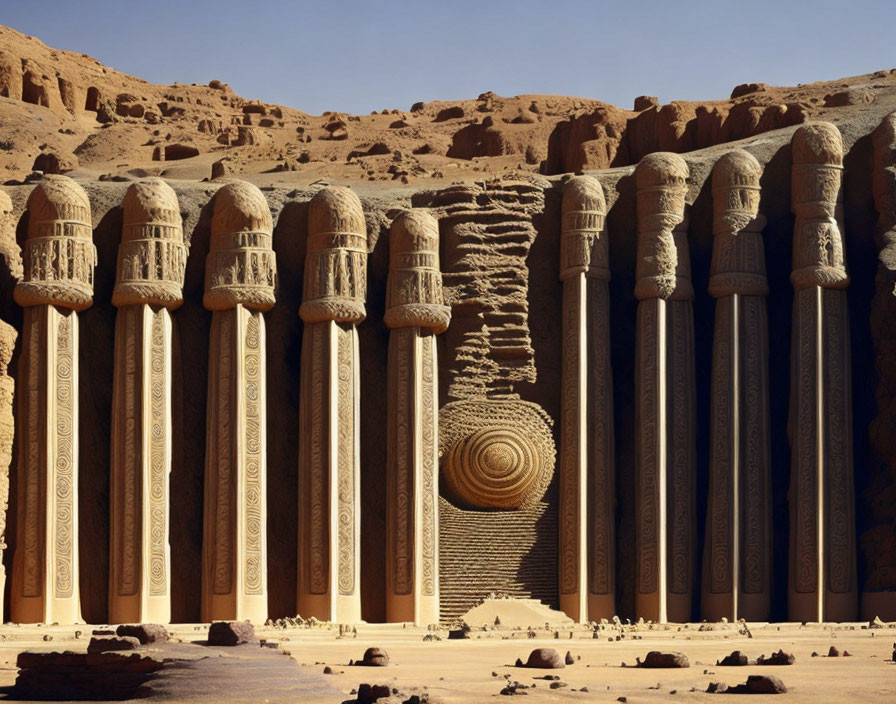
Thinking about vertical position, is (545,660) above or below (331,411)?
below

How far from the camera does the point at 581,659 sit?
63.9 ft

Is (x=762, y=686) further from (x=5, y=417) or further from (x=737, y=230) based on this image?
(x=737, y=230)

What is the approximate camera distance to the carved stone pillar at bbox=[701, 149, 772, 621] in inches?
1121

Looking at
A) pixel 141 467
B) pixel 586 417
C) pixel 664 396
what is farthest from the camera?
pixel 586 417

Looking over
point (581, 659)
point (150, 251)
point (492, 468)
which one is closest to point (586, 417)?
point (492, 468)

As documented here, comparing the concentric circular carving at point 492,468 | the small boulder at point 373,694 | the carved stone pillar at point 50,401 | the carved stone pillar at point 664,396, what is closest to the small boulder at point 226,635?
the small boulder at point 373,694

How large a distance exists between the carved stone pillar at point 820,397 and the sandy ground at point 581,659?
2204mm

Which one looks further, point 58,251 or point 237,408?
point 58,251

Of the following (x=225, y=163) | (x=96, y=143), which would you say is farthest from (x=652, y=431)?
(x=96, y=143)

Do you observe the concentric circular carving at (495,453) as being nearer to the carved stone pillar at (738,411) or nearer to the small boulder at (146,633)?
the carved stone pillar at (738,411)

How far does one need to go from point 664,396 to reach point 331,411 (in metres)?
4.72

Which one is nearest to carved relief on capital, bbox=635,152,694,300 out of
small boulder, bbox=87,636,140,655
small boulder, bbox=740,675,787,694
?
small boulder, bbox=740,675,787,694

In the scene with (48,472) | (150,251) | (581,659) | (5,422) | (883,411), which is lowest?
(581,659)

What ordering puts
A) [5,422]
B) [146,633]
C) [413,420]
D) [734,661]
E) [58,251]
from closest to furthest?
[146,633] → [734,661] → [5,422] → [58,251] → [413,420]
